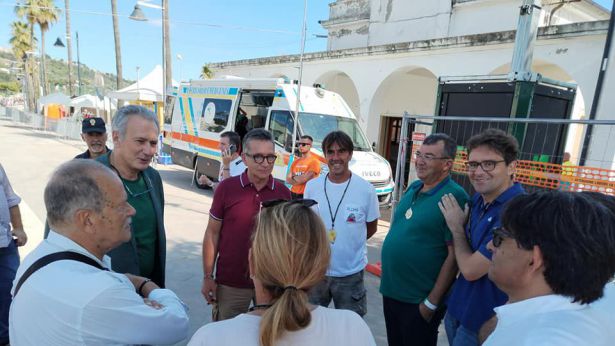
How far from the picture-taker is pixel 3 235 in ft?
8.57

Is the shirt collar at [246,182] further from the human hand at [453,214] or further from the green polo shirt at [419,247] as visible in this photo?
the human hand at [453,214]

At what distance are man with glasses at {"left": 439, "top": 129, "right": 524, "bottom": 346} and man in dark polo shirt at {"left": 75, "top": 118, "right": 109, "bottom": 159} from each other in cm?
339

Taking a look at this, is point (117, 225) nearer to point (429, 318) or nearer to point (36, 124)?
point (429, 318)

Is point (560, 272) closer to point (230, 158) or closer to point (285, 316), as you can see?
point (285, 316)

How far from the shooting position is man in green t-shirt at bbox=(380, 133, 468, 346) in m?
2.13

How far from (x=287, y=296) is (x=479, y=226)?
4.47ft

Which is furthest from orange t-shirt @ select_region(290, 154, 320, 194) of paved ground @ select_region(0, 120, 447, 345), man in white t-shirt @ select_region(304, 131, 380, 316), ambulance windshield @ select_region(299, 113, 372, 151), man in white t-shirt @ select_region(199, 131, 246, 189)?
man in white t-shirt @ select_region(304, 131, 380, 316)

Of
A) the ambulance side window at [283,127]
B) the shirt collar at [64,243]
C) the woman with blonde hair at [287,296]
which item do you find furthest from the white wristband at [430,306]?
the ambulance side window at [283,127]

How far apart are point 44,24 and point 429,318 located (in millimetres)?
48147

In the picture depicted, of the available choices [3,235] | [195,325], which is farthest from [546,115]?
[3,235]

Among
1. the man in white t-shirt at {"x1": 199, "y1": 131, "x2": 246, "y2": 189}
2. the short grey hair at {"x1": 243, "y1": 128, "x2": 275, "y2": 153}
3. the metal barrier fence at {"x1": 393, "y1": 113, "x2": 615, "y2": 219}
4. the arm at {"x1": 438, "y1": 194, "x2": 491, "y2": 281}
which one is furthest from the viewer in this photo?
the metal barrier fence at {"x1": 393, "y1": 113, "x2": 615, "y2": 219}

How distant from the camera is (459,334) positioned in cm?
195

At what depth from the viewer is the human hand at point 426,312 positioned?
214 cm

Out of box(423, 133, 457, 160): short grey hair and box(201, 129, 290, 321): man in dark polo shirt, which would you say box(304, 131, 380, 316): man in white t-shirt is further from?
box(423, 133, 457, 160): short grey hair
